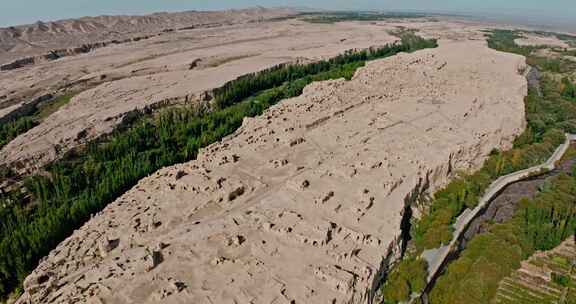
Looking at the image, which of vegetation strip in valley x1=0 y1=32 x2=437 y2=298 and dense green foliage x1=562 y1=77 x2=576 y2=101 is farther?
dense green foliage x1=562 y1=77 x2=576 y2=101

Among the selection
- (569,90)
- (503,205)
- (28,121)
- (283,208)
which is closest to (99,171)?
(28,121)

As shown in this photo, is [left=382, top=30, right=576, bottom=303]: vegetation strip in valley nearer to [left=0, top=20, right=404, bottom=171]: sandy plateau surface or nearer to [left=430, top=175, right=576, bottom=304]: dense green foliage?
[left=430, top=175, right=576, bottom=304]: dense green foliage

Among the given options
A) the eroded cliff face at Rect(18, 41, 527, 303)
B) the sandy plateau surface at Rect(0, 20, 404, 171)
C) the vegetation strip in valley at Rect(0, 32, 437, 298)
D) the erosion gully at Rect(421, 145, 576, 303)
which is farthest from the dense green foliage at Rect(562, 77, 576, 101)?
the sandy plateau surface at Rect(0, 20, 404, 171)

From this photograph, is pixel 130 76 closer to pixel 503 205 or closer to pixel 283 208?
pixel 283 208

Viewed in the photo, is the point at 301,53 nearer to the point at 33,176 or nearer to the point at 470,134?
the point at 470,134

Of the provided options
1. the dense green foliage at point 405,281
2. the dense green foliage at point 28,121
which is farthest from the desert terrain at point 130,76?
the dense green foliage at point 405,281
